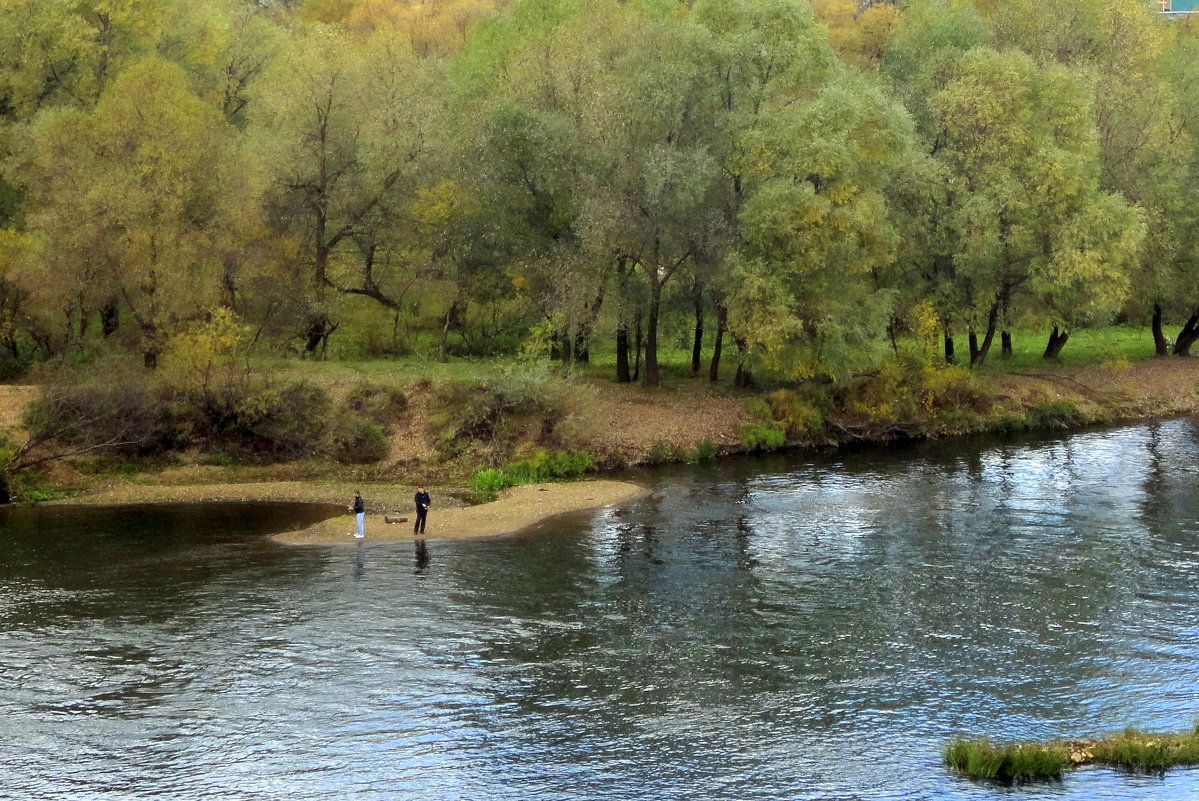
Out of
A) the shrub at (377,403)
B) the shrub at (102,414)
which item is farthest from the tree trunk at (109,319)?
the shrub at (377,403)

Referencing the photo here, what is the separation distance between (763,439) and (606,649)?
2857cm

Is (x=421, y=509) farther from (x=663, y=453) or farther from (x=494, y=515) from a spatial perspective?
(x=663, y=453)

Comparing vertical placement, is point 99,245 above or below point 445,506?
above

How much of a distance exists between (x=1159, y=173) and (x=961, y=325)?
15.0 metres

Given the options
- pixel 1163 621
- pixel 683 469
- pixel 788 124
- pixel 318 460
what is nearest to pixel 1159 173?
pixel 788 124

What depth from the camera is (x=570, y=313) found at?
59656 mm

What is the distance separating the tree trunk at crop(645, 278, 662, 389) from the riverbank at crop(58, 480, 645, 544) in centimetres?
1203

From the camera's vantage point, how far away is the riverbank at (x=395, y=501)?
4450cm

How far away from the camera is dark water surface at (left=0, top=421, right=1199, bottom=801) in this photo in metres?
25.7

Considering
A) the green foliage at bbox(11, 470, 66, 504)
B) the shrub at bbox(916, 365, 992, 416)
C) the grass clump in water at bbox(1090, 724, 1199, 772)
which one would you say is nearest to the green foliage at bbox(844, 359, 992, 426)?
the shrub at bbox(916, 365, 992, 416)

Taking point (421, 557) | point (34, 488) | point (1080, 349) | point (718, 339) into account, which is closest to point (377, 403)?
point (34, 488)

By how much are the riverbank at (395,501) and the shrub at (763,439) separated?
902 cm

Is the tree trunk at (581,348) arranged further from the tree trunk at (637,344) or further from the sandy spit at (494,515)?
the sandy spit at (494,515)

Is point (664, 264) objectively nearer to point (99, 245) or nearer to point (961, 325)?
point (961, 325)
